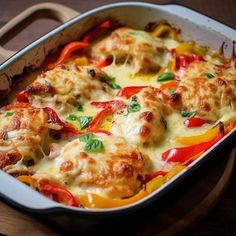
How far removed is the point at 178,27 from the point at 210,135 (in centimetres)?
99

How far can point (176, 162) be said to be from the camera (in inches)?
110

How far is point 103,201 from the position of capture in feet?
8.20

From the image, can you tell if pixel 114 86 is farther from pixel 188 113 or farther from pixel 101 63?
pixel 188 113

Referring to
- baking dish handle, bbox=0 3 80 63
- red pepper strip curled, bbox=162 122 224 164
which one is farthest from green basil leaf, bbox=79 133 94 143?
baking dish handle, bbox=0 3 80 63

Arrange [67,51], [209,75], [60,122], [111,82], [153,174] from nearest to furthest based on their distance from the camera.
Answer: [153,174] → [60,122] → [209,75] → [111,82] → [67,51]

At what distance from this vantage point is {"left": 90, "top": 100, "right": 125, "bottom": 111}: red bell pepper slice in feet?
10.3

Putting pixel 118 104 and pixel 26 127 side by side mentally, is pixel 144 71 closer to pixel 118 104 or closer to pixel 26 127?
pixel 118 104

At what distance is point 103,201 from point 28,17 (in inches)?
59.0

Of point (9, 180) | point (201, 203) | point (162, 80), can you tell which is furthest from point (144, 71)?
point (9, 180)

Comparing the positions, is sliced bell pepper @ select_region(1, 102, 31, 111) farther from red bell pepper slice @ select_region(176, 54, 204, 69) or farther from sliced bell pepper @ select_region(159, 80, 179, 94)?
red bell pepper slice @ select_region(176, 54, 204, 69)

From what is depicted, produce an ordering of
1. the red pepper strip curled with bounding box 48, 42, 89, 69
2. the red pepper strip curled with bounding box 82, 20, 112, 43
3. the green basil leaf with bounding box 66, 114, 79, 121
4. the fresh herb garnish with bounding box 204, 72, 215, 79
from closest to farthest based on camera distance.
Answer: the green basil leaf with bounding box 66, 114, 79, 121, the fresh herb garnish with bounding box 204, 72, 215, 79, the red pepper strip curled with bounding box 48, 42, 89, 69, the red pepper strip curled with bounding box 82, 20, 112, 43

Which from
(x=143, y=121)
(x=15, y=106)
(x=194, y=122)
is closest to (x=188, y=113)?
(x=194, y=122)

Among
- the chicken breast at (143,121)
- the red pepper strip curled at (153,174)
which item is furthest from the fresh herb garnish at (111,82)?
the red pepper strip curled at (153,174)

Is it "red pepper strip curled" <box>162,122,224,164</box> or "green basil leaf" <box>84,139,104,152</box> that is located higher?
"green basil leaf" <box>84,139,104,152</box>
